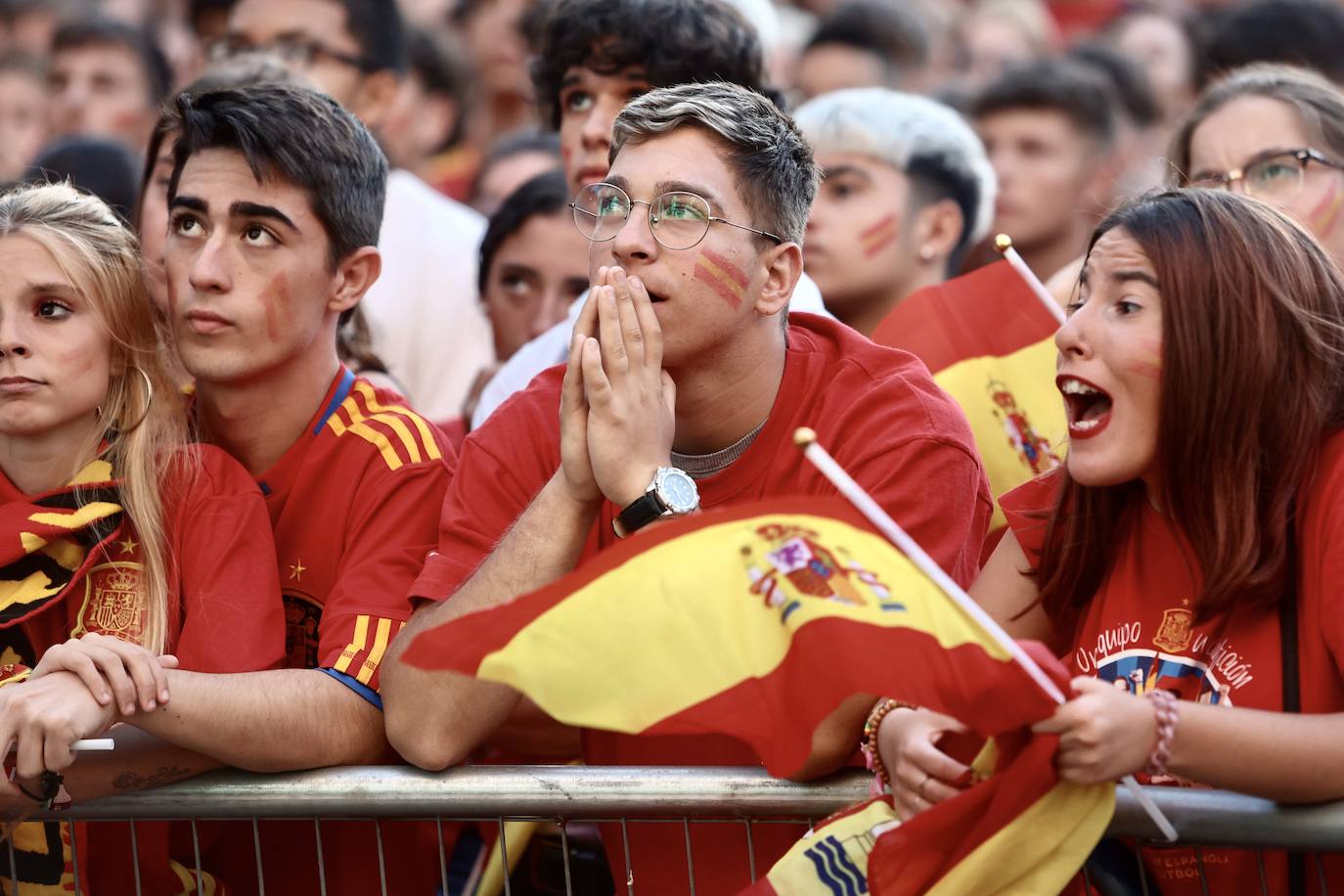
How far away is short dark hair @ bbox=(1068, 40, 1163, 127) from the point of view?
903cm

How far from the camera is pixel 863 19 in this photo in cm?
895

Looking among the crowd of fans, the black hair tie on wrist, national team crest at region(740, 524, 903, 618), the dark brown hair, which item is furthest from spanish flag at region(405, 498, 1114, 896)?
the black hair tie on wrist

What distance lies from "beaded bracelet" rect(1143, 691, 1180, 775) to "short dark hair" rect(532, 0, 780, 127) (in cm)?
276

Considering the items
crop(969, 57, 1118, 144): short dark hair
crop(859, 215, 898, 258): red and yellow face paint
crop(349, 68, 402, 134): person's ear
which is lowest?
crop(859, 215, 898, 258): red and yellow face paint

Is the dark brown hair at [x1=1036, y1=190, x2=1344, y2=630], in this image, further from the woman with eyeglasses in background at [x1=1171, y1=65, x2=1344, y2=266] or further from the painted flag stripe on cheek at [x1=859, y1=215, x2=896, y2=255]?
the painted flag stripe on cheek at [x1=859, y1=215, x2=896, y2=255]

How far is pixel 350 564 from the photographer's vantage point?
3.89m

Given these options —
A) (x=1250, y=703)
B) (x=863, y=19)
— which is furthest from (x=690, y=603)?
(x=863, y=19)

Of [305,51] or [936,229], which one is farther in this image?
[305,51]

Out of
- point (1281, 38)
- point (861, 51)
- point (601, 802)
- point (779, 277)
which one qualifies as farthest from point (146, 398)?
point (861, 51)

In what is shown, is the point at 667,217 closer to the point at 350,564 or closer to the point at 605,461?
the point at 605,461

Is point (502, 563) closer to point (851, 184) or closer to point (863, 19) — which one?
point (851, 184)

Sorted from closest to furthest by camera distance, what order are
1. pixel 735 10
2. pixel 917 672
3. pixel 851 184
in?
pixel 917 672
pixel 735 10
pixel 851 184

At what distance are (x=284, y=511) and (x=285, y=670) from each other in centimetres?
55

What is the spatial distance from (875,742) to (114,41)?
694 centimetres
